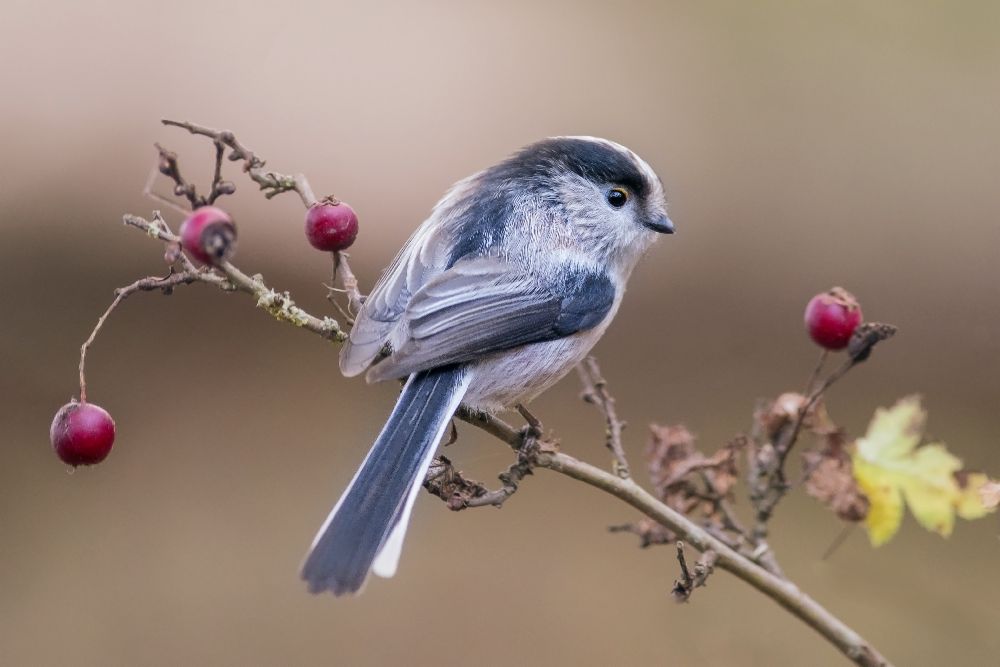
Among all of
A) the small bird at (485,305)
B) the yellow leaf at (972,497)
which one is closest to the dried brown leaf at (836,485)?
the yellow leaf at (972,497)

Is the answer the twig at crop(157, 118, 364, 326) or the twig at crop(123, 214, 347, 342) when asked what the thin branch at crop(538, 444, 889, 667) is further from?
the twig at crop(157, 118, 364, 326)

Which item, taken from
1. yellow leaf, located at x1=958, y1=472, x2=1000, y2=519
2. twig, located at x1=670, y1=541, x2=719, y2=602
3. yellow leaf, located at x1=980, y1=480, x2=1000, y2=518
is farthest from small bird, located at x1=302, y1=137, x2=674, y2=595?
yellow leaf, located at x1=980, y1=480, x2=1000, y2=518

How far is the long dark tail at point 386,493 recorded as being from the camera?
5.84 feet

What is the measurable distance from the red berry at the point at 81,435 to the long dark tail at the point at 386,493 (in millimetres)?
407

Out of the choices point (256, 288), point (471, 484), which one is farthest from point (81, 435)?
point (471, 484)

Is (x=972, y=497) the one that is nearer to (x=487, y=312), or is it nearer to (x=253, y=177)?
(x=487, y=312)

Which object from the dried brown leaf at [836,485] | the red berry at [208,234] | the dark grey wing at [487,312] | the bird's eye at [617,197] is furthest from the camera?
the bird's eye at [617,197]

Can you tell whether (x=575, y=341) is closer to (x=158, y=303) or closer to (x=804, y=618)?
(x=804, y=618)

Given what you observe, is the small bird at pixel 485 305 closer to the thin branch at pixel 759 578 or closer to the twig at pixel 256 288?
the twig at pixel 256 288

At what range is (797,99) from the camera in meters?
5.46

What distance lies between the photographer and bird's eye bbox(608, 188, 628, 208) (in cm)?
275

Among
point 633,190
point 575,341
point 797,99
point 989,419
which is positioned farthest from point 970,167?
point 575,341

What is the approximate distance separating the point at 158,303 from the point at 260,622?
130cm

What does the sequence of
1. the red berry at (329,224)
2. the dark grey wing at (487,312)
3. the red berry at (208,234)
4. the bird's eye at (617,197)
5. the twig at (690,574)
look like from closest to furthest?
the red berry at (208,234), the twig at (690,574), the red berry at (329,224), the dark grey wing at (487,312), the bird's eye at (617,197)
